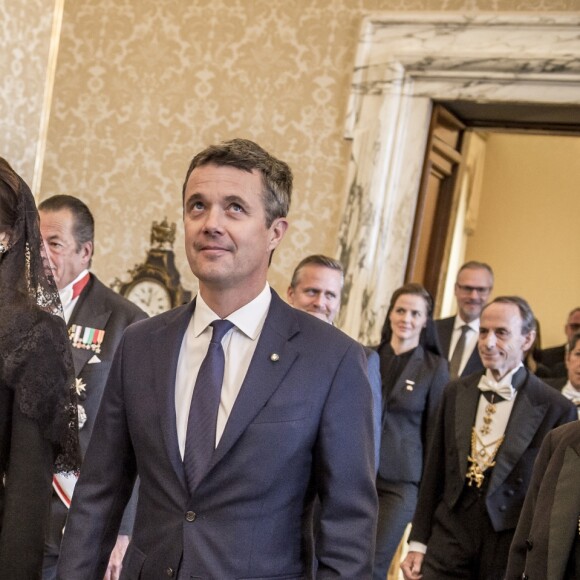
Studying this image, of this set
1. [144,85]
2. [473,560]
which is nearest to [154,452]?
[473,560]

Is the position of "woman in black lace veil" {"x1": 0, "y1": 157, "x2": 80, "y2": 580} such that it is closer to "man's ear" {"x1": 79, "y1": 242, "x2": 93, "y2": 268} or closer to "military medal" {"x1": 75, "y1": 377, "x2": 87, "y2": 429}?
"military medal" {"x1": 75, "y1": 377, "x2": 87, "y2": 429}

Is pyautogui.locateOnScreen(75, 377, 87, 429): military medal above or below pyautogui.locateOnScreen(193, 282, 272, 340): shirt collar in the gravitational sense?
below

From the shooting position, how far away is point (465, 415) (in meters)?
5.07

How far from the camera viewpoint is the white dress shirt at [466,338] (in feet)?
23.3

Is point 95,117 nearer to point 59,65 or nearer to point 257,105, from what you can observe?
point 59,65

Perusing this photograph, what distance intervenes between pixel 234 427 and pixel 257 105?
18.8ft

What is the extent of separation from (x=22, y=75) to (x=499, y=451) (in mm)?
2469

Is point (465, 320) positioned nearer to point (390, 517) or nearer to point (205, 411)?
point (390, 517)

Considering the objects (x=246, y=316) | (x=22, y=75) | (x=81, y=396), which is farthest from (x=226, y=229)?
(x=22, y=75)

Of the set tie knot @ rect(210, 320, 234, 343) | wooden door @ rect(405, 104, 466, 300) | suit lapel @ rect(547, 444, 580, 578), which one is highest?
wooden door @ rect(405, 104, 466, 300)

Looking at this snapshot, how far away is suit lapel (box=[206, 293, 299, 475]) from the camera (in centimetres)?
242

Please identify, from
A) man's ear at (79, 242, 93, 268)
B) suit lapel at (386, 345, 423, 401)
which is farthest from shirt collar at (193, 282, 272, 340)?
suit lapel at (386, 345, 423, 401)

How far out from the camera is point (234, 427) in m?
2.43

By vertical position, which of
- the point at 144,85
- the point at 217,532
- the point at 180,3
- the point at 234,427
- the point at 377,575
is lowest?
the point at 377,575
